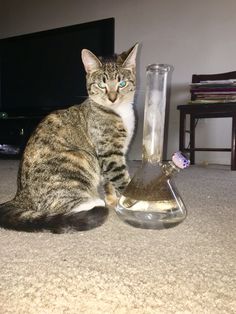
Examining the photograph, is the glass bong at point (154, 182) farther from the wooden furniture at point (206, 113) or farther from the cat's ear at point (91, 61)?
the wooden furniture at point (206, 113)

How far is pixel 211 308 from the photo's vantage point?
0.48m

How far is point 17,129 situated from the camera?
3037mm

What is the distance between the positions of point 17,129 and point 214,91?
1.77 m

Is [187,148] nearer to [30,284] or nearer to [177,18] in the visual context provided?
[177,18]

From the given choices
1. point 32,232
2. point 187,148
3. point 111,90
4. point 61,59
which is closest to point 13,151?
point 61,59

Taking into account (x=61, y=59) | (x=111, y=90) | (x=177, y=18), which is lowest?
(x=111, y=90)

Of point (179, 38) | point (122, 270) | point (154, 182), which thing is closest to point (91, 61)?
point (154, 182)

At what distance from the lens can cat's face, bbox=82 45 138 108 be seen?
3.94 ft

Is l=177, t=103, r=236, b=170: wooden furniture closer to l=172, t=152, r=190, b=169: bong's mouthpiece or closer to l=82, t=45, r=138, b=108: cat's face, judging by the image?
l=82, t=45, r=138, b=108: cat's face

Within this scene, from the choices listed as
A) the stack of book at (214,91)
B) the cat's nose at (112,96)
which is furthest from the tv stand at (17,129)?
the cat's nose at (112,96)

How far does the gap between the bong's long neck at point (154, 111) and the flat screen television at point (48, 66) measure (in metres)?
1.89

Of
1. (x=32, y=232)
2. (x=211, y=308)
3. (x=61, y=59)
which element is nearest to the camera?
(x=211, y=308)

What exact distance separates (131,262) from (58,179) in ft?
1.29

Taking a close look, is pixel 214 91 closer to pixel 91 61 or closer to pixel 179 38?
pixel 179 38
